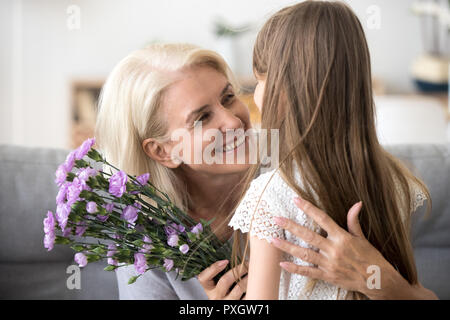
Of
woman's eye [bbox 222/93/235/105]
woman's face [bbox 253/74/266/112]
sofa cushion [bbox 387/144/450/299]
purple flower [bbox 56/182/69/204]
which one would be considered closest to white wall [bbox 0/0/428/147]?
sofa cushion [bbox 387/144/450/299]

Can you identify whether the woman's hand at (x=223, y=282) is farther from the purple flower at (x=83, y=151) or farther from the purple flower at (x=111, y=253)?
the purple flower at (x=83, y=151)

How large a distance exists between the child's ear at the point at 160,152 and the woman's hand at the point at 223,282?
0.69 feet

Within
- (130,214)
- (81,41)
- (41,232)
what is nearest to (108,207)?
(130,214)

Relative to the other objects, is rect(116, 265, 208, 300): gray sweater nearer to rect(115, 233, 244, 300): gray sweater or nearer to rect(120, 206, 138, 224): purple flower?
rect(115, 233, 244, 300): gray sweater

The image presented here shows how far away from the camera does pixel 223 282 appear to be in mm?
810

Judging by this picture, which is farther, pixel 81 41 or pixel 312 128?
pixel 81 41

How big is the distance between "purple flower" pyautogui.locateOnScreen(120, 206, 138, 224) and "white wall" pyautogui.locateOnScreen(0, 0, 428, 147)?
3.42m

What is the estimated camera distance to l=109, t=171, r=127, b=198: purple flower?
0.73m

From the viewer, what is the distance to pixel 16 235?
1.10 meters

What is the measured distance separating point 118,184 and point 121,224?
7 cm

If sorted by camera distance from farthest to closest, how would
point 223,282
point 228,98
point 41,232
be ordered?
point 41,232
point 228,98
point 223,282

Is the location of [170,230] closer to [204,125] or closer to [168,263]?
[168,263]
